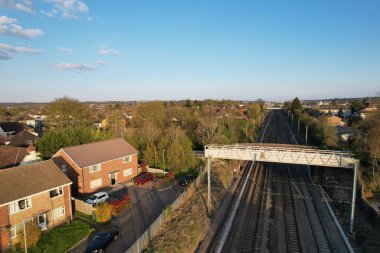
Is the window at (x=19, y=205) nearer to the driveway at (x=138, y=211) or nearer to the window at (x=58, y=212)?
the window at (x=58, y=212)

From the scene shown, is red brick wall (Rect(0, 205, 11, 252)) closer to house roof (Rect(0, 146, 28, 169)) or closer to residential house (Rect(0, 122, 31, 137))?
house roof (Rect(0, 146, 28, 169))

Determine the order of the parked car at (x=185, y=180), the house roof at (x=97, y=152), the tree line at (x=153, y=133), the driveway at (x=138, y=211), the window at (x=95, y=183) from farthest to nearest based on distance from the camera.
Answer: the tree line at (x=153, y=133)
the parked car at (x=185, y=180)
the window at (x=95, y=183)
the house roof at (x=97, y=152)
the driveway at (x=138, y=211)

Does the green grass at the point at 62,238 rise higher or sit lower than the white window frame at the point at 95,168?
lower

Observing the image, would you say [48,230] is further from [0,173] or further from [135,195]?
[135,195]

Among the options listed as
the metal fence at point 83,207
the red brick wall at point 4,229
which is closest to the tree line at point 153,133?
the metal fence at point 83,207

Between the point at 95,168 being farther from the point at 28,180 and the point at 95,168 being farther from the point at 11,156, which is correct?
the point at 11,156

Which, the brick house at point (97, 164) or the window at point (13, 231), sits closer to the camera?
the window at point (13, 231)

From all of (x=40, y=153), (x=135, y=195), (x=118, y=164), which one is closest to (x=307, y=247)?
(x=135, y=195)
